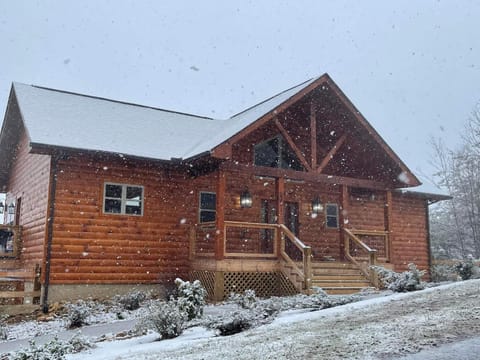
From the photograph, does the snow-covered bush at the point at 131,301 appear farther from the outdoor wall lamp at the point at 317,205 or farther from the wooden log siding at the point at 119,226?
the outdoor wall lamp at the point at 317,205

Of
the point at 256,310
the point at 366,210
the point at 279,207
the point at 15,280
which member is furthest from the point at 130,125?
the point at 256,310

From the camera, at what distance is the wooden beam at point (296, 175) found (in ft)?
44.8

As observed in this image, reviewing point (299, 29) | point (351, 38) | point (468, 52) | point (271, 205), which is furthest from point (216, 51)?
point (271, 205)

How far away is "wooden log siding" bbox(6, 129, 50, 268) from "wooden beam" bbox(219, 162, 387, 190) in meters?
4.81

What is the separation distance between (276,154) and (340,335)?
10760 mm

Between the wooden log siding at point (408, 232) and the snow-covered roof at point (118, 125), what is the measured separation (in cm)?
694

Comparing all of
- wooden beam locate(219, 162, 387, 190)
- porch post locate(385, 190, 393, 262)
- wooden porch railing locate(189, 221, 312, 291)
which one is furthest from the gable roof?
wooden porch railing locate(189, 221, 312, 291)

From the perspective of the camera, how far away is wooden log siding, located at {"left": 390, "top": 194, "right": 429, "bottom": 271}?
772 inches

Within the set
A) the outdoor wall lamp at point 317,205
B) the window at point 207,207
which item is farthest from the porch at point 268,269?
the outdoor wall lamp at point 317,205

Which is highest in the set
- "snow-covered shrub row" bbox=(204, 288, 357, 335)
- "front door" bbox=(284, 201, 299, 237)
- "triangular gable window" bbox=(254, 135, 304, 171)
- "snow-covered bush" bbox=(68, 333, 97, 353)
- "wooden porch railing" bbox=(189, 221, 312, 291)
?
"triangular gable window" bbox=(254, 135, 304, 171)

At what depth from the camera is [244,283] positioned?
13.5m

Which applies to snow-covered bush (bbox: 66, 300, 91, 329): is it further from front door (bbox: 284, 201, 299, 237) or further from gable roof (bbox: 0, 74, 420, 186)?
front door (bbox: 284, 201, 299, 237)

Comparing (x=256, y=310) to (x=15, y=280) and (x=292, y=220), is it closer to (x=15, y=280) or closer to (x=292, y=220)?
(x=15, y=280)

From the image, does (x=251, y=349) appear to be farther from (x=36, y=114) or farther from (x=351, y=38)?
(x=351, y=38)
